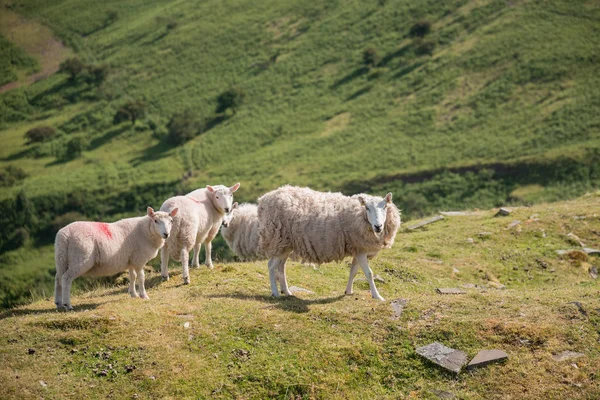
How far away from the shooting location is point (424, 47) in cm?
7412

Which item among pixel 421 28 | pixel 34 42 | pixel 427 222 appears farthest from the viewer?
pixel 34 42

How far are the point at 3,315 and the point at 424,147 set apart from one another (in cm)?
5061

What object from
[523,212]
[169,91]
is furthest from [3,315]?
[169,91]

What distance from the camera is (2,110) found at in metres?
80.6

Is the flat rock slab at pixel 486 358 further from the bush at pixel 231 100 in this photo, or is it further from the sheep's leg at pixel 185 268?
the bush at pixel 231 100

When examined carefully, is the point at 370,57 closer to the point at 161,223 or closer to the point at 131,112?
the point at 131,112

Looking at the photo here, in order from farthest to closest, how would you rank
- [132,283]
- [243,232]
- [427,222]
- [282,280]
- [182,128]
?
[182,128], [427,222], [243,232], [282,280], [132,283]

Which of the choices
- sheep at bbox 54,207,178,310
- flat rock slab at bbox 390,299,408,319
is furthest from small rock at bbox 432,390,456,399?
sheep at bbox 54,207,178,310

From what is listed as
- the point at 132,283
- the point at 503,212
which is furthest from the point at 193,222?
the point at 503,212

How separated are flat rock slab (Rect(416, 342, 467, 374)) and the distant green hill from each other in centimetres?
3600

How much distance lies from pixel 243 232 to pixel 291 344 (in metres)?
11.5

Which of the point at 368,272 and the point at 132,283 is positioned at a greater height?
the point at 132,283

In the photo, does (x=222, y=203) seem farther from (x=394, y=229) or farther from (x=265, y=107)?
(x=265, y=107)

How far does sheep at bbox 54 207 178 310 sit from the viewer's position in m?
13.8
